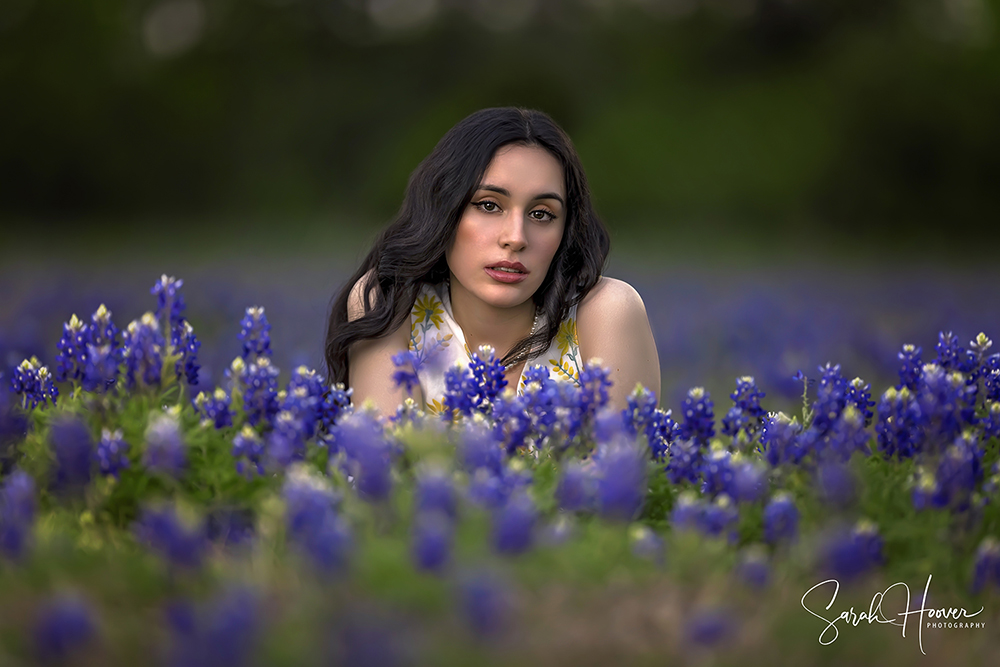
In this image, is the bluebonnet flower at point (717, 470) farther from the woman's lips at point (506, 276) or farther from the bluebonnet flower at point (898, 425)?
the woman's lips at point (506, 276)

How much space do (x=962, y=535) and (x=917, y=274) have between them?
13.5 m

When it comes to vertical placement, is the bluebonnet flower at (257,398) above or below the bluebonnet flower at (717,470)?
above

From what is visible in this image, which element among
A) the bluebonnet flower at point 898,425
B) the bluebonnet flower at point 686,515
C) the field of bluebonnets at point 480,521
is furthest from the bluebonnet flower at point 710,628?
the bluebonnet flower at point 898,425

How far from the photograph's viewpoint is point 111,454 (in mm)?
1866

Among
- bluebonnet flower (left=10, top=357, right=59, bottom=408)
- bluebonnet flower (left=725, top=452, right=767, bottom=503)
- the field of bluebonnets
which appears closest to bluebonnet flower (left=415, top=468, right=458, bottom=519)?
the field of bluebonnets

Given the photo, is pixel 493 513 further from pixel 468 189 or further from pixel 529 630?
pixel 468 189

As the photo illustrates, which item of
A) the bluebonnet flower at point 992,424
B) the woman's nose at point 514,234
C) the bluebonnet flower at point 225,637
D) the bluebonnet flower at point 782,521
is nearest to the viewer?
the bluebonnet flower at point 225,637

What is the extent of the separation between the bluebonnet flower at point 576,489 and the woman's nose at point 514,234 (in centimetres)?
126

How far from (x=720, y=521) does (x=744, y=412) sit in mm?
701

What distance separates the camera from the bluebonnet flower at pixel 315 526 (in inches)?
53.6

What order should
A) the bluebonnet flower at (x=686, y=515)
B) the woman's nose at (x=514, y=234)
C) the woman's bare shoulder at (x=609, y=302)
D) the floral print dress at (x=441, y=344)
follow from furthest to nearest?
the floral print dress at (x=441, y=344)
the woman's bare shoulder at (x=609, y=302)
the woman's nose at (x=514, y=234)
the bluebonnet flower at (x=686, y=515)

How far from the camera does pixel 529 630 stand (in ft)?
4.68

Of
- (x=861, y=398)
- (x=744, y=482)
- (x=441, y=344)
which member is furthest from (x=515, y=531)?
(x=441, y=344)

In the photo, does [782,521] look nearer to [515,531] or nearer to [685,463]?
[685,463]
